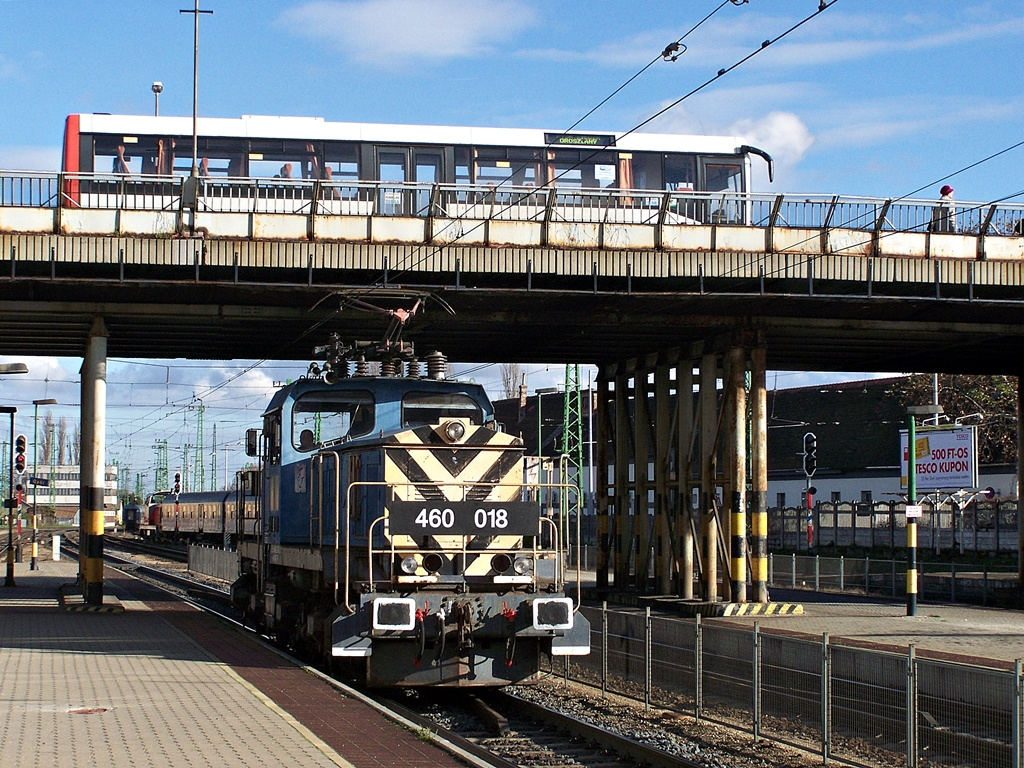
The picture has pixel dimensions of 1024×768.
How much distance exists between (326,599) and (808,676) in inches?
223

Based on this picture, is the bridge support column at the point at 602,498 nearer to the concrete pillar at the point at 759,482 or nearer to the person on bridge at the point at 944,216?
the concrete pillar at the point at 759,482

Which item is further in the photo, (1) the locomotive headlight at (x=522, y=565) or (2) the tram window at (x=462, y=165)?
(2) the tram window at (x=462, y=165)

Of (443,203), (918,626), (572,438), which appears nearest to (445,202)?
(443,203)

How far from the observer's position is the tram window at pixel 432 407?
1487cm

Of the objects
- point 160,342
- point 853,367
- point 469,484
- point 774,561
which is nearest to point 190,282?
point 160,342

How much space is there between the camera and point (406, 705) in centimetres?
1351

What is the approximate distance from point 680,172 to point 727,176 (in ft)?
4.12

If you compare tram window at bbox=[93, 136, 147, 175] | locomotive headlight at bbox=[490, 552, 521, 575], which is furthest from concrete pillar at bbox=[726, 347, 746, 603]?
tram window at bbox=[93, 136, 147, 175]

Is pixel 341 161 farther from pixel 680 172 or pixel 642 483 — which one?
pixel 642 483

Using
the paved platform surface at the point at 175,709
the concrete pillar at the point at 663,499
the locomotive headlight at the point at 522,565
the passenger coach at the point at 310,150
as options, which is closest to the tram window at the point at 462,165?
the passenger coach at the point at 310,150

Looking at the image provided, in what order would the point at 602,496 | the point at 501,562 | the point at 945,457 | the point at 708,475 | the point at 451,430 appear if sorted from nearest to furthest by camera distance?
the point at 501,562 → the point at 451,430 → the point at 708,475 → the point at 602,496 → the point at 945,457

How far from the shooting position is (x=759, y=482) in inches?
915

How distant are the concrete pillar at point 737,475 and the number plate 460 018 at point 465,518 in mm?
10761

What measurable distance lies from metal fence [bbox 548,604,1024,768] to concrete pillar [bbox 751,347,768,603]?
8505 mm
